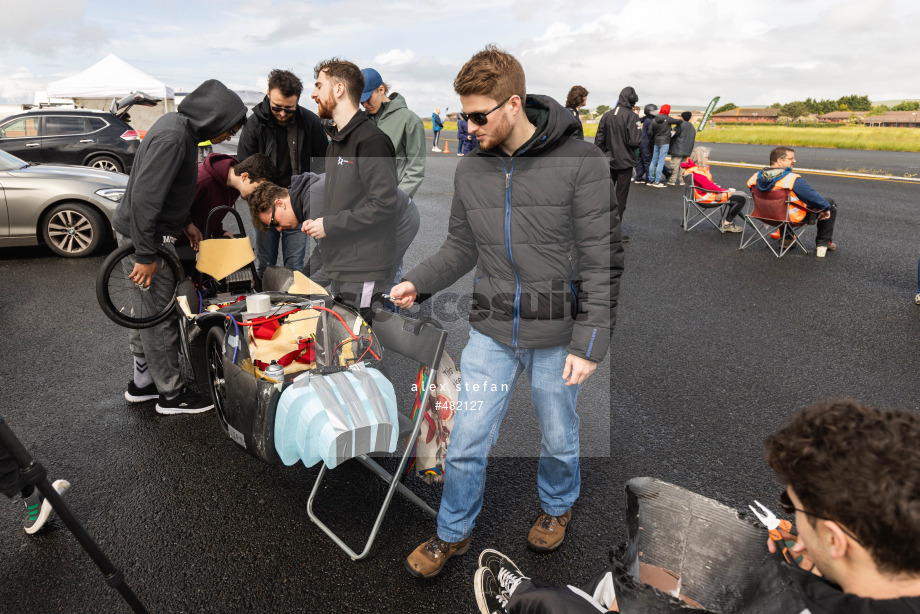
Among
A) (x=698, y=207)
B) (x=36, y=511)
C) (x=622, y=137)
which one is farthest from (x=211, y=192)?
(x=698, y=207)

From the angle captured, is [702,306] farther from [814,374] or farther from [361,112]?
[361,112]

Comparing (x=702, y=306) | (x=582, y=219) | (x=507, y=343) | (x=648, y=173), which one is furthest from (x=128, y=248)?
(x=648, y=173)

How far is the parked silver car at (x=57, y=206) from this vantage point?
6984mm

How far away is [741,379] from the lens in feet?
14.1

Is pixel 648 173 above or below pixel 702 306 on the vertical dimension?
above

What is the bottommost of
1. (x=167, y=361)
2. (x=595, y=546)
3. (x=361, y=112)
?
(x=595, y=546)

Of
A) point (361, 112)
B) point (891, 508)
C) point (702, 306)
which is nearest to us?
point (891, 508)

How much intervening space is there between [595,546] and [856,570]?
1586mm

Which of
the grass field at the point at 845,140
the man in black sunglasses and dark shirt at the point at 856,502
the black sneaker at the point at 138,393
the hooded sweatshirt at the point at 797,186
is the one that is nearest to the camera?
the man in black sunglasses and dark shirt at the point at 856,502

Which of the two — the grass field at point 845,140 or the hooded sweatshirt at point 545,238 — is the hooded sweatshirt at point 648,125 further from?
the grass field at point 845,140

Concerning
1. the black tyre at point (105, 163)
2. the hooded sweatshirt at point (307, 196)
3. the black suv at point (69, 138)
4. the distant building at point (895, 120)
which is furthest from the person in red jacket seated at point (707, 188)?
the distant building at point (895, 120)

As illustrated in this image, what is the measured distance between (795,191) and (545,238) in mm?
7077

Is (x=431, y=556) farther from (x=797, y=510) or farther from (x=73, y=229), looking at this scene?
(x=73, y=229)

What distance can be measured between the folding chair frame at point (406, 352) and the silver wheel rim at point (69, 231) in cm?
640
